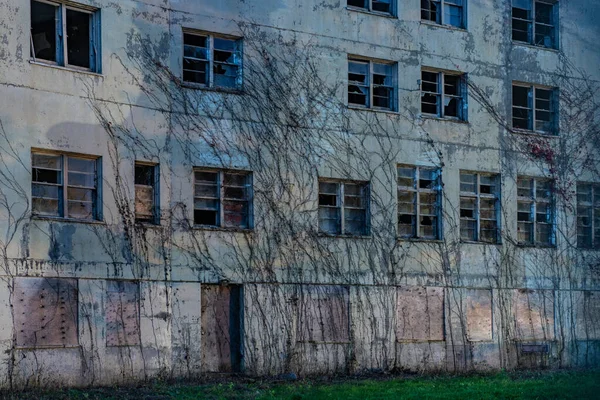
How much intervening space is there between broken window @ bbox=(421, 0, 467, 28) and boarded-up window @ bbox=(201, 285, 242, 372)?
10.6m

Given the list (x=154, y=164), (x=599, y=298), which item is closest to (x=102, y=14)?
(x=154, y=164)

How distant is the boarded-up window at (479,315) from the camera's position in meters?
32.5

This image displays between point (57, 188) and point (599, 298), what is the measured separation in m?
18.8

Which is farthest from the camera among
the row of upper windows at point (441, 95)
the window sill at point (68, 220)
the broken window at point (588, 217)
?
the broken window at point (588, 217)

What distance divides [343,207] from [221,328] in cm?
516

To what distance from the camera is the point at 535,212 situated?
34.3 metres

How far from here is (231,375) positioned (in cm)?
2717

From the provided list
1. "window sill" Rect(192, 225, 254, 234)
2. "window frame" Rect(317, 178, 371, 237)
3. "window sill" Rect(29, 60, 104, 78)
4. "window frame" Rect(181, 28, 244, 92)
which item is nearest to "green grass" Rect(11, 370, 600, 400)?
"window sill" Rect(192, 225, 254, 234)

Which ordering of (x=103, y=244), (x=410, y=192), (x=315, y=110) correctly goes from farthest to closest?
(x=410, y=192) < (x=315, y=110) < (x=103, y=244)

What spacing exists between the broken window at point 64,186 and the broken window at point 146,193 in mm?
1169

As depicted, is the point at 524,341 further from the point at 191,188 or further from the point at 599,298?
the point at 191,188

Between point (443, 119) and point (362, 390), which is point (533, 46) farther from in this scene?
point (362, 390)

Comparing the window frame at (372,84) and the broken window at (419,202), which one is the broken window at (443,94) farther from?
the broken window at (419,202)

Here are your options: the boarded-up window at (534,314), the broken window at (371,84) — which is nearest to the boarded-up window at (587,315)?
the boarded-up window at (534,314)
